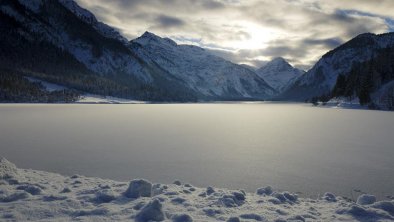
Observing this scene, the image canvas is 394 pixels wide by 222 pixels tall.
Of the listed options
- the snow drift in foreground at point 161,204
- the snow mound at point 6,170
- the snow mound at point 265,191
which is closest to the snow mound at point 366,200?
the snow drift in foreground at point 161,204

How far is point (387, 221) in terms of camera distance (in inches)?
333

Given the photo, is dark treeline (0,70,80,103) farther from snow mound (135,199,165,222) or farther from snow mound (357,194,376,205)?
snow mound (357,194,376,205)

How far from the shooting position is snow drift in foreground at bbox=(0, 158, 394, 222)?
336 inches

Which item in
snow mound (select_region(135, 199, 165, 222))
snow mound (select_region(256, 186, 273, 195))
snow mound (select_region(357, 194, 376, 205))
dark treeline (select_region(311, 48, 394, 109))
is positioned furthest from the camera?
dark treeline (select_region(311, 48, 394, 109))

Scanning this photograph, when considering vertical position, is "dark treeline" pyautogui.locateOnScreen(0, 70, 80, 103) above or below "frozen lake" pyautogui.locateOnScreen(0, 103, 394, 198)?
above

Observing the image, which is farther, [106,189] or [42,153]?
[42,153]

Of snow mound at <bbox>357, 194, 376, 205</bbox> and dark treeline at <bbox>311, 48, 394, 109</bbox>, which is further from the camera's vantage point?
dark treeline at <bbox>311, 48, 394, 109</bbox>

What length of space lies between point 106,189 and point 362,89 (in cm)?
12227

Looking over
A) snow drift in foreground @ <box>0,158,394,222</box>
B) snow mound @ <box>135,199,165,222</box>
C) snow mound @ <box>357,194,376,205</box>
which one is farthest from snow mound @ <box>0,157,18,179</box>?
snow mound @ <box>357,194,376,205</box>

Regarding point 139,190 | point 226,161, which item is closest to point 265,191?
point 139,190

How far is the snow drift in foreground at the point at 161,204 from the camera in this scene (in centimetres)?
855

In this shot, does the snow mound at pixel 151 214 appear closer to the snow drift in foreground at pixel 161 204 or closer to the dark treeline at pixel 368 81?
the snow drift in foreground at pixel 161 204

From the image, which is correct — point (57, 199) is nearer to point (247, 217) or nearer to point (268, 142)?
point (247, 217)

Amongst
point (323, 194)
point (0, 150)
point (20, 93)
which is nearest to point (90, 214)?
point (323, 194)
